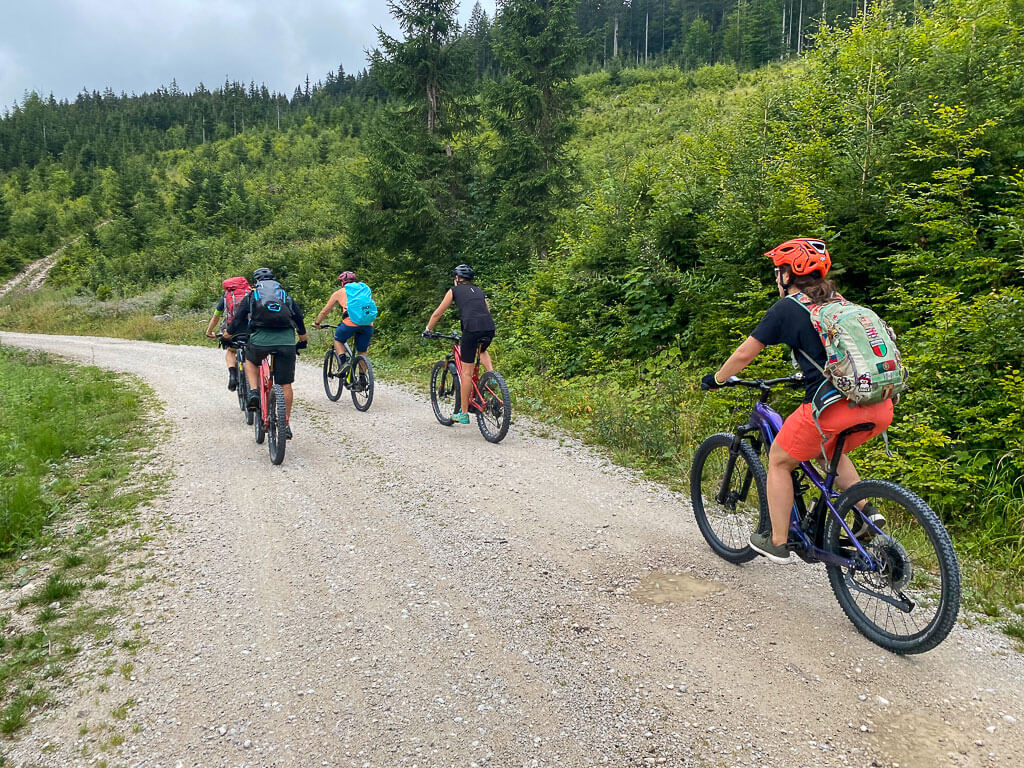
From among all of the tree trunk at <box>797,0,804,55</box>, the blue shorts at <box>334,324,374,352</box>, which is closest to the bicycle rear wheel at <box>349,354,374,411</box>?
the blue shorts at <box>334,324,374,352</box>

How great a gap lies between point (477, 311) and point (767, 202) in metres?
4.41

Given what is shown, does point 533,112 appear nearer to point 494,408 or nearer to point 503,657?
point 494,408

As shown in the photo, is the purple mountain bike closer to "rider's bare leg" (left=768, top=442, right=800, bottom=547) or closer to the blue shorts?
"rider's bare leg" (left=768, top=442, right=800, bottom=547)

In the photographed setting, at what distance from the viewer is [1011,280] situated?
6.29 m

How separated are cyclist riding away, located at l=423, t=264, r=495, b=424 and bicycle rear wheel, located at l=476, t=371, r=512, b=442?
225 mm

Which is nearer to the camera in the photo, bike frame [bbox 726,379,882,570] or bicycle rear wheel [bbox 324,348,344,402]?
bike frame [bbox 726,379,882,570]

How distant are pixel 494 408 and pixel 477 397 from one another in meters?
0.39

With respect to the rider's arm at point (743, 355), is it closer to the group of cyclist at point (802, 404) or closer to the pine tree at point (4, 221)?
the group of cyclist at point (802, 404)

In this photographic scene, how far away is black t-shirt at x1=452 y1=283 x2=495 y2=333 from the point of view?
805 centimetres

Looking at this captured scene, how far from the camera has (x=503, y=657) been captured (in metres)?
3.38

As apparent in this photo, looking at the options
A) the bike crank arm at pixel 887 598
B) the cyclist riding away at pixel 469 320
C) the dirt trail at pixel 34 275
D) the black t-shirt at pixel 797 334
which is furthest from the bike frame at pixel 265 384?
the dirt trail at pixel 34 275

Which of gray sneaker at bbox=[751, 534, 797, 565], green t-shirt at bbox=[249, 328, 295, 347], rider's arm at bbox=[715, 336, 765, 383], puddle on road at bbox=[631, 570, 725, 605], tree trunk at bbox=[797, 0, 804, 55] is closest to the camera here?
rider's arm at bbox=[715, 336, 765, 383]

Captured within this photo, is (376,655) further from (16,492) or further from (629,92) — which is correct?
(629,92)

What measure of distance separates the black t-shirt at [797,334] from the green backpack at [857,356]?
0.29 ft
